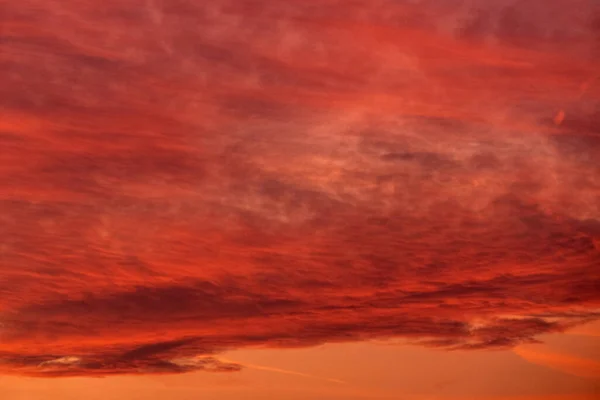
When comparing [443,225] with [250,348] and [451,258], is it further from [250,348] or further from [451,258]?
[250,348]

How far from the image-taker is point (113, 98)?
2.96 metres

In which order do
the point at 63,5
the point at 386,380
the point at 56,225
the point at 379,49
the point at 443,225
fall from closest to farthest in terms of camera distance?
the point at 63,5 → the point at 379,49 → the point at 56,225 → the point at 443,225 → the point at 386,380

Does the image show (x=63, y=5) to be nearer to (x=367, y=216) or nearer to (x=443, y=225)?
(x=367, y=216)

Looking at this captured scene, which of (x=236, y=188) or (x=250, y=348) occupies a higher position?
(x=236, y=188)

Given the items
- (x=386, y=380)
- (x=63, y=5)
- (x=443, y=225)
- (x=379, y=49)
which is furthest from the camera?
(x=386, y=380)

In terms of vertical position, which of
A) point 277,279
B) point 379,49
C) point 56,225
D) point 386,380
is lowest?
point 386,380

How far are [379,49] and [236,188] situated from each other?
85 cm

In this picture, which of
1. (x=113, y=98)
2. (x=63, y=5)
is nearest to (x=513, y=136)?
(x=113, y=98)

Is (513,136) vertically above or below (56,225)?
above

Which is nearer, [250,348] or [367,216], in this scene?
[367,216]

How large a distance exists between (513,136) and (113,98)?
1653 mm

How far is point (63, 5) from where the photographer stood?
9.02ft

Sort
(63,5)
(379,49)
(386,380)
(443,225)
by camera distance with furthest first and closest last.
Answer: (386,380) < (443,225) < (379,49) < (63,5)

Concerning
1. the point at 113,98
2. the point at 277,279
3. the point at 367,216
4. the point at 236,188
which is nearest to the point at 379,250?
the point at 367,216
